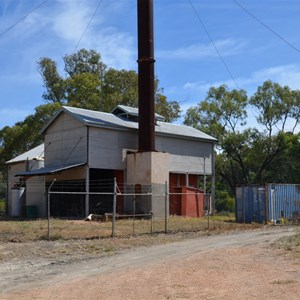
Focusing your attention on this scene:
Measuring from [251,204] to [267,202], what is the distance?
127 centimetres

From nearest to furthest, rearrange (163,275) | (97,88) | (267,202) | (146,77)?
(163,275), (267,202), (146,77), (97,88)

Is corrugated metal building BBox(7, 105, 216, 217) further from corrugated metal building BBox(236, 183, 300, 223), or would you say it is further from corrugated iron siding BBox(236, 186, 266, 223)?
corrugated metal building BBox(236, 183, 300, 223)

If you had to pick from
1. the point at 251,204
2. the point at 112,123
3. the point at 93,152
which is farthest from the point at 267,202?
the point at 112,123

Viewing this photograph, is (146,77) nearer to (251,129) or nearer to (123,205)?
(123,205)

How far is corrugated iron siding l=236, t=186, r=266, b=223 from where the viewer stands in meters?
31.2

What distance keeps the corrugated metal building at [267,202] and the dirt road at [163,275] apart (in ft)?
43.2

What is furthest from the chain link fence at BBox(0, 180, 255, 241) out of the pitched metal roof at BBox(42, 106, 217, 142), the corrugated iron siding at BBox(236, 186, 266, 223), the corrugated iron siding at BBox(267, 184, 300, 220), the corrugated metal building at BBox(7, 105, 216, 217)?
the pitched metal roof at BBox(42, 106, 217, 142)

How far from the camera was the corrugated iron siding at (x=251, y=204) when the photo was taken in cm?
3116

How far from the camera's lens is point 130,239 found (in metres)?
20.9

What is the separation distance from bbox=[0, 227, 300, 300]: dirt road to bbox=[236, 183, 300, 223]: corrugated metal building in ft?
43.2

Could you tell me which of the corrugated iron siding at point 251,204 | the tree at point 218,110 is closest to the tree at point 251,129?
the tree at point 218,110

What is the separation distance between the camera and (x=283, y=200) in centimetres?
3209

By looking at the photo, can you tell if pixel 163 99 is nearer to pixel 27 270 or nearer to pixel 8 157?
pixel 8 157

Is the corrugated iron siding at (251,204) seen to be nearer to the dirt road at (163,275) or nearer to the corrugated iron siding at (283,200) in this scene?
the corrugated iron siding at (283,200)
